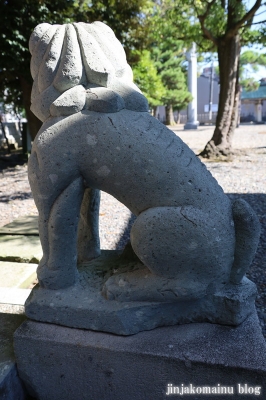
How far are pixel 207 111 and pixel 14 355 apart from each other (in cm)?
3981

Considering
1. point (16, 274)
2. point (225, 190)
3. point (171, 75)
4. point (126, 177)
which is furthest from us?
point (171, 75)

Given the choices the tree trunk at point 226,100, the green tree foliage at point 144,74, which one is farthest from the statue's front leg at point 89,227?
the green tree foliage at point 144,74

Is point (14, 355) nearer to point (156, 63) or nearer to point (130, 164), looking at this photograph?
point (130, 164)

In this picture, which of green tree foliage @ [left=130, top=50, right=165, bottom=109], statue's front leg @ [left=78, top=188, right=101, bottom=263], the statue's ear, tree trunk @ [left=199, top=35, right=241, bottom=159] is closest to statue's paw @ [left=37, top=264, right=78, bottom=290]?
statue's front leg @ [left=78, top=188, right=101, bottom=263]

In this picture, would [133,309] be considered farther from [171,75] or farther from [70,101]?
[171,75]

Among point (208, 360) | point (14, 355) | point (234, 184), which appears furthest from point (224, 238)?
point (234, 184)

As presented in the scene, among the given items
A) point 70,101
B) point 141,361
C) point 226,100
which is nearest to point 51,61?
point 70,101

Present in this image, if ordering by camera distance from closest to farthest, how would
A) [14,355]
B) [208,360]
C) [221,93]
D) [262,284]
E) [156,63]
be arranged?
1. [208,360]
2. [14,355]
3. [262,284]
4. [221,93]
5. [156,63]

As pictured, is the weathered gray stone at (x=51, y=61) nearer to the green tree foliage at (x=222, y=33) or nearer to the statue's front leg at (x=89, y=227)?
the statue's front leg at (x=89, y=227)

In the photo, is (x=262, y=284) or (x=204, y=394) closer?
(x=204, y=394)

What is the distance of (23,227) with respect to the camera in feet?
13.4

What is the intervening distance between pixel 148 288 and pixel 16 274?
5.76ft

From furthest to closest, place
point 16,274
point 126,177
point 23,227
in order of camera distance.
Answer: point 23,227 < point 16,274 < point 126,177

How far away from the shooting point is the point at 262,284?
280 centimetres
